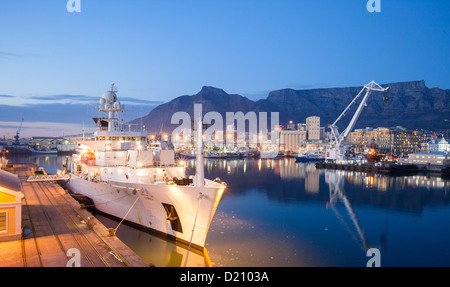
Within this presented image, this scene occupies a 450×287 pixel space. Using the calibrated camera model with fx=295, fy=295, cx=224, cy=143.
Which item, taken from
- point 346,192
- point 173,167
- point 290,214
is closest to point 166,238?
point 173,167

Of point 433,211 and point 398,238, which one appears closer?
point 398,238

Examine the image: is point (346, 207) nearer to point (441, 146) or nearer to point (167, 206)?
point (167, 206)

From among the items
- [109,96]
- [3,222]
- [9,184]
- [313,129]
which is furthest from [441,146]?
[3,222]

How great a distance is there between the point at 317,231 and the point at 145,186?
11.5 metres

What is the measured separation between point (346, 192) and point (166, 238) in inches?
1036

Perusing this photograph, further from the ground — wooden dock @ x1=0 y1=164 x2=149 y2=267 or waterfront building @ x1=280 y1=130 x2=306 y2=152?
waterfront building @ x1=280 y1=130 x2=306 y2=152

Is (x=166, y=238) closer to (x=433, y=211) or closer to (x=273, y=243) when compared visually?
(x=273, y=243)

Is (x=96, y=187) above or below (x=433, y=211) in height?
above

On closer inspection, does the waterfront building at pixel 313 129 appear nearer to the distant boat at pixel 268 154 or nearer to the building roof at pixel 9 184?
the distant boat at pixel 268 154

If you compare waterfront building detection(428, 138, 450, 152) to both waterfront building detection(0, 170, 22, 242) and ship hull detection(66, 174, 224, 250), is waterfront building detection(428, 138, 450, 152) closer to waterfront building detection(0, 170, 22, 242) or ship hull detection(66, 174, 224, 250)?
ship hull detection(66, 174, 224, 250)

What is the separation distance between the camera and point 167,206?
567 inches

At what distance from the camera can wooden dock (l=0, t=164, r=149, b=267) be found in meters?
9.73

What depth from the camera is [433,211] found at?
26.0 metres

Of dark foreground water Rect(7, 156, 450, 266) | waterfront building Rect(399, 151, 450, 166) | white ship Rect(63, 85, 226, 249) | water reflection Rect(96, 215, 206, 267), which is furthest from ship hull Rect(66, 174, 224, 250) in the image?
waterfront building Rect(399, 151, 450, 166)
